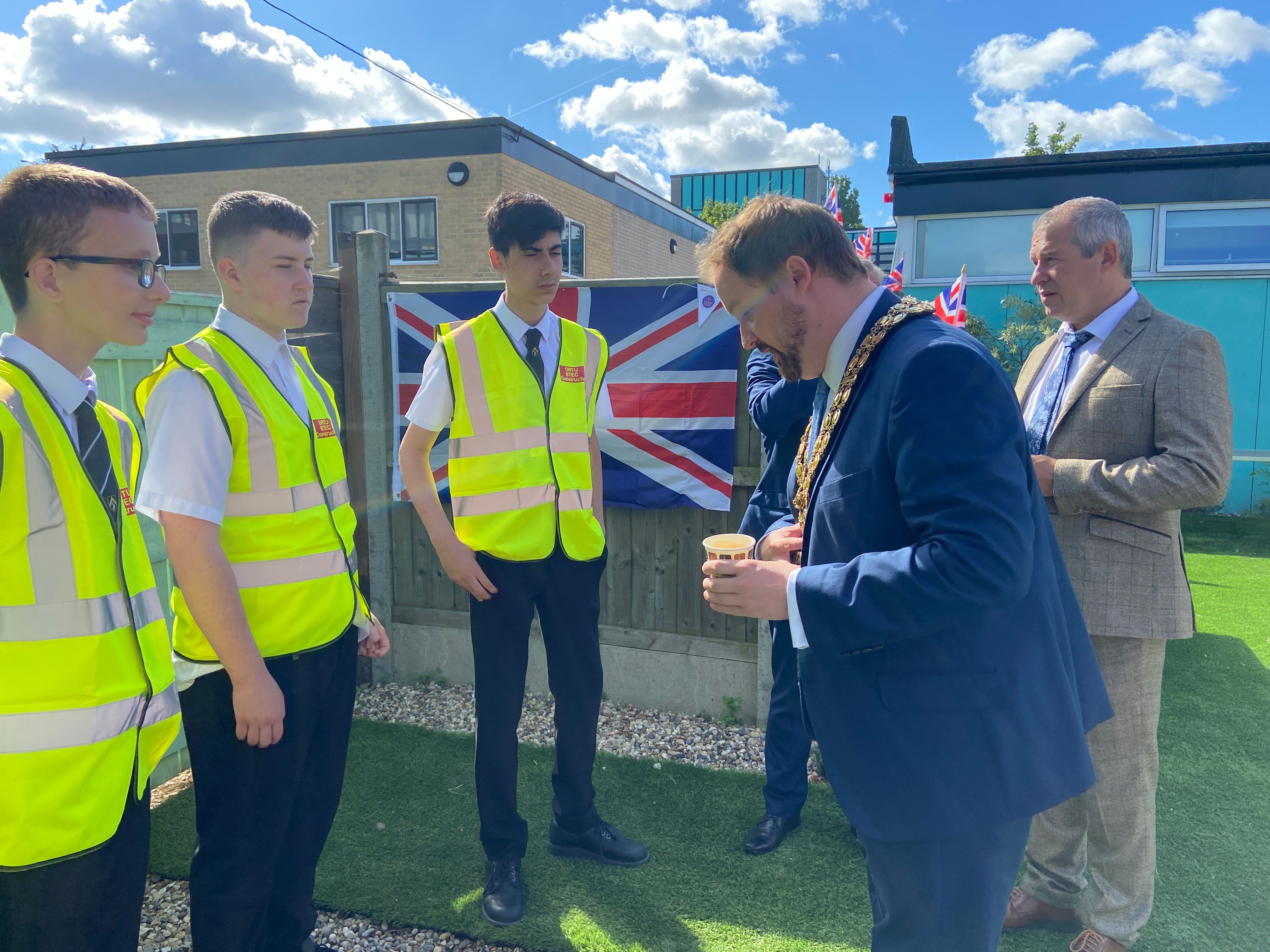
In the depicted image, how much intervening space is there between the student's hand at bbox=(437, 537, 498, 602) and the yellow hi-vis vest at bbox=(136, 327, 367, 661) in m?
0.47

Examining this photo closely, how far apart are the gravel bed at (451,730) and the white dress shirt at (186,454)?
5.00 ft

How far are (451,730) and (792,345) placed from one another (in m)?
3.20

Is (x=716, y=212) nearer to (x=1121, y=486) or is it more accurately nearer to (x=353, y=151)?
(x=353, y=151)

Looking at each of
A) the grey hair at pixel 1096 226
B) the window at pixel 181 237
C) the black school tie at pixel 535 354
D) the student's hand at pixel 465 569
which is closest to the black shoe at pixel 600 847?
the student's hand at pixel 465 569

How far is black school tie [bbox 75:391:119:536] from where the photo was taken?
1.47 m

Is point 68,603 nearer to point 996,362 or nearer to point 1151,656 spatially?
point 996,362

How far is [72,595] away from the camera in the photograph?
1.39m

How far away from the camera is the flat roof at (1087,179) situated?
1017 cm

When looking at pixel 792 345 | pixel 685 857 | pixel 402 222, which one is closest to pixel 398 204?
pixel 402 222

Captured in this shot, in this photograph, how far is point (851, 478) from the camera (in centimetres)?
137

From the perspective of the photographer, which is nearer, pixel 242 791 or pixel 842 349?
pixel 842 349

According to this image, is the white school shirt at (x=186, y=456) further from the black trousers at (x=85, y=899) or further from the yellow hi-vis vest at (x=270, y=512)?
the black trousers at (x=85, y=899)

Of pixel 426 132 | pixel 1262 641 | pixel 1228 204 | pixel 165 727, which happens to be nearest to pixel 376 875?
pixel 165 727

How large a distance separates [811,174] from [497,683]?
52536 mm
